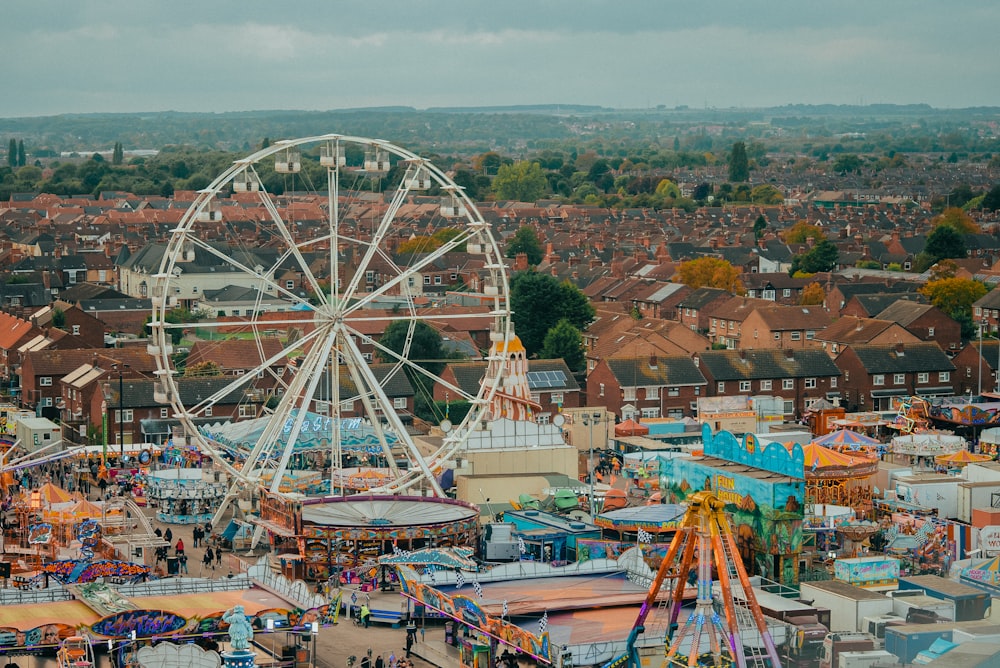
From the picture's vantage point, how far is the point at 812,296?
293 ft

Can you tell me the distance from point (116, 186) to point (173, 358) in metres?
132

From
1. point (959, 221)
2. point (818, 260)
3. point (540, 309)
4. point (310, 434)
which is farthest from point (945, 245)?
point (310, 434)

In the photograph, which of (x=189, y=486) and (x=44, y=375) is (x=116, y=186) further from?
(x=189, y=486)

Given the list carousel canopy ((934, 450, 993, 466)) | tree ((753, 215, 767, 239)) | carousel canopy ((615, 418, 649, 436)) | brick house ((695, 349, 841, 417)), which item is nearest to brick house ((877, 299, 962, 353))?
brick house ((695, 349, 841, 417))

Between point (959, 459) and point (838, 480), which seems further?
point (959, 459)

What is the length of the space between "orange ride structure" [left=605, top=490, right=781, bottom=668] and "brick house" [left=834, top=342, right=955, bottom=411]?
118 feet

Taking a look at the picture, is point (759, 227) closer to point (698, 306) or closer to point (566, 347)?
point (698, 306)

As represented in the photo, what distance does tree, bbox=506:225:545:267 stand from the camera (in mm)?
116312

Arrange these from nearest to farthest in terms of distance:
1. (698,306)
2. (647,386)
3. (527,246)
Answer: (647,386) → (698,306) → (527,246)

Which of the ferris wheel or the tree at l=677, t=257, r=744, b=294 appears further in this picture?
the tree at l=677, t=257, r=744, b=294

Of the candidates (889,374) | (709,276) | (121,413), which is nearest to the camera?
(121,413)

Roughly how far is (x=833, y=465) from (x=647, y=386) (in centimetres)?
1830

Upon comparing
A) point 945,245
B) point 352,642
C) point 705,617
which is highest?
point 705,617

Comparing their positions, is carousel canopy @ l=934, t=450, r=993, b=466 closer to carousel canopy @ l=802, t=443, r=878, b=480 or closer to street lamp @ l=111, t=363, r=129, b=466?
carousel canopy @ l=802, t=443, r=878, b=480
